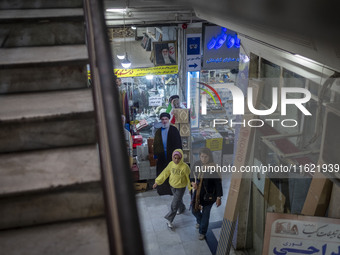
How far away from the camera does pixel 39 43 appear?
2980 millimetres

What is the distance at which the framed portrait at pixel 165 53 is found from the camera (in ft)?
32.3

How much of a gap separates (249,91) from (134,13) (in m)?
4.20

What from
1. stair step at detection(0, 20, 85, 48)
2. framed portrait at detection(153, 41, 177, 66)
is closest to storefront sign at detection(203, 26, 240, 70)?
framed portrait at detection(153, 41, 177, 66)

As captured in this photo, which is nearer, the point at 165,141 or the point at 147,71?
the point at 165,141

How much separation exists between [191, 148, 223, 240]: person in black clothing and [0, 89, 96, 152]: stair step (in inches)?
152

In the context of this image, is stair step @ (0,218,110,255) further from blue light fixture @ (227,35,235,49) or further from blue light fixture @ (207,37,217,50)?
blue light fixture @ (227,35,235,49)

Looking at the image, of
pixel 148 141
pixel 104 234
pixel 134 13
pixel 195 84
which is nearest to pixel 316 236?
pixel 104 234

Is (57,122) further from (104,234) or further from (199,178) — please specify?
(199,178)

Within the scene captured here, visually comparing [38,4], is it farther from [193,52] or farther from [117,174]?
[193,52]

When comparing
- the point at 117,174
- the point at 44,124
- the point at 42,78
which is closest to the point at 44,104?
the point at 44,124

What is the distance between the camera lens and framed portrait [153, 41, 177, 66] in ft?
32.3

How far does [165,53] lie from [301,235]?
7491 millimetres

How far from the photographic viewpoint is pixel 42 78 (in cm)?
262

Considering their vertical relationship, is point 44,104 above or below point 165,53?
above
